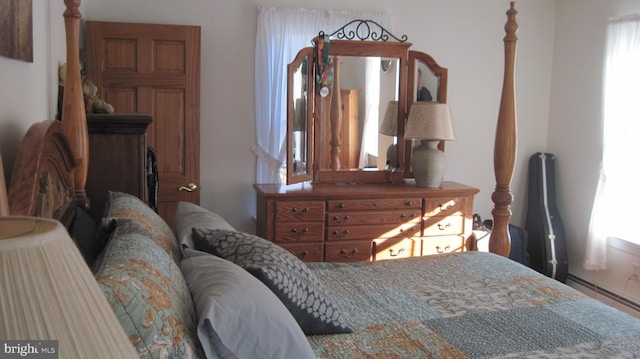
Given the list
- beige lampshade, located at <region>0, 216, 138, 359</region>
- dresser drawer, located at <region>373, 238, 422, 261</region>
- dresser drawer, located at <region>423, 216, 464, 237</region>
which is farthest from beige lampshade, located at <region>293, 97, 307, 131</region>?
beige lampshade, located at <region>0, 216, 138, 359</region>

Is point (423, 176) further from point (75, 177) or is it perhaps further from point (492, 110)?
point (75, 177)

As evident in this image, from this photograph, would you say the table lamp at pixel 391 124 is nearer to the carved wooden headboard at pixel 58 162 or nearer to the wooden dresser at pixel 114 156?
the wooden dresser at pixel 114 156

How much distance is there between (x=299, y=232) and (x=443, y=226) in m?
1.07

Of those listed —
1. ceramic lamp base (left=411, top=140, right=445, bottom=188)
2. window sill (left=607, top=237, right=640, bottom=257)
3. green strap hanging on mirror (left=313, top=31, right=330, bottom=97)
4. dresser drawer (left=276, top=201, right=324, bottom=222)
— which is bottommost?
window sill (left=607, top=237, right=640, bottom=257)

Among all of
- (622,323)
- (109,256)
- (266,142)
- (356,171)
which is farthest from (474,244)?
(109,256)

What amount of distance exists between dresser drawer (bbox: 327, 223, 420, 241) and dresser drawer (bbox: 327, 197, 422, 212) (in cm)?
13

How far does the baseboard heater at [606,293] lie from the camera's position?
3885 mm

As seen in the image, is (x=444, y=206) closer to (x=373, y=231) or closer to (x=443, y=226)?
(x=443, y=226)

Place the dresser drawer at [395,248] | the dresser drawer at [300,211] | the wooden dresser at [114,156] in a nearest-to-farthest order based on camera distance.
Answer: the wooden dresser at [114,156], the dresser drawer at [300,211], the dresser drawer at [395,248]

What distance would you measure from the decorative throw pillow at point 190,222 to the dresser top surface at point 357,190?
136 cm

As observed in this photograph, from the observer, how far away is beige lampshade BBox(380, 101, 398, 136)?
13.4 ft

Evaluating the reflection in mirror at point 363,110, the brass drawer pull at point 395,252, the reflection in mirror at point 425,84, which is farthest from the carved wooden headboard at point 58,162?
the reflection in mirror at point 425,84

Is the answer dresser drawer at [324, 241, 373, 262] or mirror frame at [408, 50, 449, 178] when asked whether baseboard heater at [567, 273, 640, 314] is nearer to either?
mirror frame at [408, 50, 449, 178]

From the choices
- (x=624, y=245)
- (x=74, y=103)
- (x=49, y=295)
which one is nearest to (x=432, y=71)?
(x=624, y=245)
